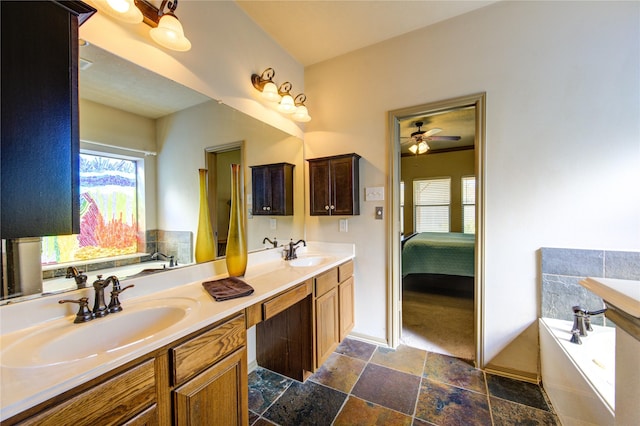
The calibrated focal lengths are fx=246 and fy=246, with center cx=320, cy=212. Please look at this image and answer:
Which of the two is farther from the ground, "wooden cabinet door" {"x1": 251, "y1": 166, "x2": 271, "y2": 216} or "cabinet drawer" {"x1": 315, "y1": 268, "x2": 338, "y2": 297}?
"wooden cabinet door" {"x1": 251, "y1": 166, "x2": 271, "y2": 216}

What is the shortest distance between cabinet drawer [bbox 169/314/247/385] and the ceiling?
7.21 ft

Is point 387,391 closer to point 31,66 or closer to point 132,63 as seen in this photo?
point 31,66

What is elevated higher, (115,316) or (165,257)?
(165,257)

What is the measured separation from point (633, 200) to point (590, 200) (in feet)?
0.65

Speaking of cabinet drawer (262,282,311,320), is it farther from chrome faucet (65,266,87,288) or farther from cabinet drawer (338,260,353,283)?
chrome faucet (65,266,87,288)

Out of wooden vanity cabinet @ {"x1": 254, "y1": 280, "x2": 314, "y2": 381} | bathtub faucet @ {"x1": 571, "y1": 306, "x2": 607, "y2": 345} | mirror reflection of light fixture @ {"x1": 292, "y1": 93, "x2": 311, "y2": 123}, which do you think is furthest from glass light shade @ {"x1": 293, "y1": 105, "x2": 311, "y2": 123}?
bathtub faucet @ {"x1": 571, "y1": 306, "x2": 607, "y2": 345}

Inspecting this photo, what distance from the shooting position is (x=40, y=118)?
2.11 ft

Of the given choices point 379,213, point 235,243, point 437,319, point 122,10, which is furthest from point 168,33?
point 437,319

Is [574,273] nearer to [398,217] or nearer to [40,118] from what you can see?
[398,217]

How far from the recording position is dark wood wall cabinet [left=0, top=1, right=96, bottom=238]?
0.60 meters

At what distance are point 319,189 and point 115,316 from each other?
176 centimetres

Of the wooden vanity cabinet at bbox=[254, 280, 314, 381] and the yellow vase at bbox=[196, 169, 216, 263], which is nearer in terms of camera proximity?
the yellow vase at bbox=[196, 169, 216, 263]

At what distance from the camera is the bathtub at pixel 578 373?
1146 millimetres

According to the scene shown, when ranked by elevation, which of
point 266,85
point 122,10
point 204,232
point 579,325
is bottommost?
point 579,325
